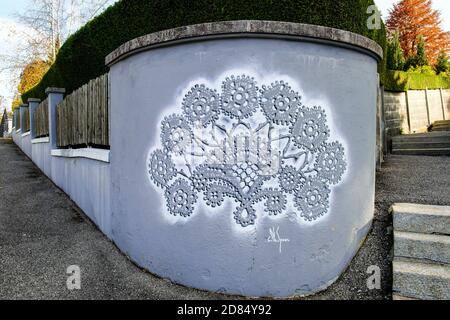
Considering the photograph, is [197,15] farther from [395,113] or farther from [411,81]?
[411,81]

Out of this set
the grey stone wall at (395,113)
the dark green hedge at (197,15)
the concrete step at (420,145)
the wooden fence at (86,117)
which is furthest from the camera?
the grey stone wall at (395,113)

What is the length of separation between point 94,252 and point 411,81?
12.1m

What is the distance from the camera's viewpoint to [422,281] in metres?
3.14

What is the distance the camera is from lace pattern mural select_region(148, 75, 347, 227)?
330cm

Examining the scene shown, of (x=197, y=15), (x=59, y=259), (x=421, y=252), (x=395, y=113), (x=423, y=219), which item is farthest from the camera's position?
(x=395, y=113)

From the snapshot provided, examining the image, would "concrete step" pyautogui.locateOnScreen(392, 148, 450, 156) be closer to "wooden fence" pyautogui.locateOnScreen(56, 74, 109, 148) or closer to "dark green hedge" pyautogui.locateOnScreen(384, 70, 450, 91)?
"dark green hedge" pyautogui.locateOnScreen(384, 70, 450, 91)

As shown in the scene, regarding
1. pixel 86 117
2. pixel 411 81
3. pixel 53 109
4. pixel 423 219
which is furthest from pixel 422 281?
pixel 411 81

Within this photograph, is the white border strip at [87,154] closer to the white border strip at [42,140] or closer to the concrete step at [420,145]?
the white border strip at [42,140]

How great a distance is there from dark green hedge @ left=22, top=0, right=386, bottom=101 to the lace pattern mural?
1308 millimetres

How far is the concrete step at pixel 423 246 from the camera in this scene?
11.1 feet

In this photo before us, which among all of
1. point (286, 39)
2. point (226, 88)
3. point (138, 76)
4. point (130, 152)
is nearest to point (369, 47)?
point (286, 39)

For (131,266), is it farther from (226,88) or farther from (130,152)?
(226,88)

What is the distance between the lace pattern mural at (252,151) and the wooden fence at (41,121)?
24.0ft
